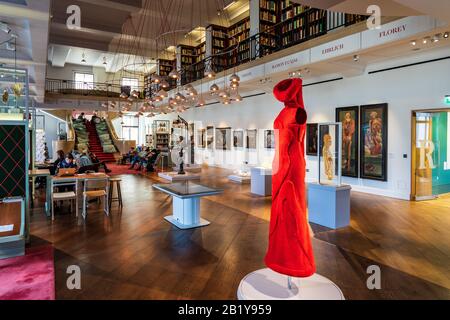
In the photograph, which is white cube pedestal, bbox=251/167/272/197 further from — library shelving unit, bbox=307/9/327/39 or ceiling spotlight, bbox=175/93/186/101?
library shelving unit, bbox=307/9/327/39

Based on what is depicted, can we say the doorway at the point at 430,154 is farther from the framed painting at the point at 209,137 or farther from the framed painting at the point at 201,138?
the framed painting at the point at 201,138

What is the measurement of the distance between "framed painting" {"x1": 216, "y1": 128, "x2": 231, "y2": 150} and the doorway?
9.04 meters

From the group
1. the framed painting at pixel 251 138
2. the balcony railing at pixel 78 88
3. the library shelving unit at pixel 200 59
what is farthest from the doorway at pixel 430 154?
the balcony railing at pixel 78 88

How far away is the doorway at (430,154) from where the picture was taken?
786 cm

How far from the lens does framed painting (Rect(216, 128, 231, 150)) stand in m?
15.6

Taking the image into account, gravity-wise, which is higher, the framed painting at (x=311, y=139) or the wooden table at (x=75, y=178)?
the framed painting at (x=311, y=139)

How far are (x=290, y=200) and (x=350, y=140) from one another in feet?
23.6

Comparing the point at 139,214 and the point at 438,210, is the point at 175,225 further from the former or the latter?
the point at 438,210

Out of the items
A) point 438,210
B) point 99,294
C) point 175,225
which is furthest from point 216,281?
point 438,210

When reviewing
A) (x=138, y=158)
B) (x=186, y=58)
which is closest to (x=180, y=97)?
(x=138, y=158)

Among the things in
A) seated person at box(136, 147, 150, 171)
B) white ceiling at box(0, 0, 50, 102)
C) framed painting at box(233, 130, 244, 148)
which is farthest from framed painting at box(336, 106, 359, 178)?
seated person at box(136, 147, 150, 171)

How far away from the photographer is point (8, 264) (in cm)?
384

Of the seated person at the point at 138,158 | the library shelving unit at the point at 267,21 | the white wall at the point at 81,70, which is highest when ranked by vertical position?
the white wall at the point at 81,70

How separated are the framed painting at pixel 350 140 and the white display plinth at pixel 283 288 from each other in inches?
258
